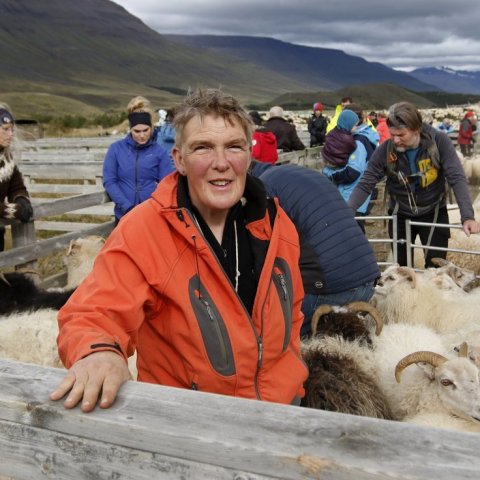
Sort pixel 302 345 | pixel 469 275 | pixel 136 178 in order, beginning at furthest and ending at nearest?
1. pixel 136 178
2. pixel 469 275
3. pixel 302 345

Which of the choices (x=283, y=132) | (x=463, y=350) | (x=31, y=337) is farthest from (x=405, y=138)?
(x=283, y=132)

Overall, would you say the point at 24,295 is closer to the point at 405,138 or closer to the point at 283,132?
the point at 405,138

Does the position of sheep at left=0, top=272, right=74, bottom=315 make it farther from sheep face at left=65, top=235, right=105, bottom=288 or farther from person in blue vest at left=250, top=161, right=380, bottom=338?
person in blue vest at left=250, top=161, right=380, bottom=338

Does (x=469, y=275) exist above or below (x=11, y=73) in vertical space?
below

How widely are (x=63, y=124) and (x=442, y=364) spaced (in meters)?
29.3

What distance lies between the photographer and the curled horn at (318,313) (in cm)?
368

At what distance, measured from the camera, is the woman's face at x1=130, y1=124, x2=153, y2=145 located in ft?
18.9

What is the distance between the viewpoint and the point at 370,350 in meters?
3.75

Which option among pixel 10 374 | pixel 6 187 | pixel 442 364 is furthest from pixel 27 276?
pixel 10 374

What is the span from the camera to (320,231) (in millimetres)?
3443

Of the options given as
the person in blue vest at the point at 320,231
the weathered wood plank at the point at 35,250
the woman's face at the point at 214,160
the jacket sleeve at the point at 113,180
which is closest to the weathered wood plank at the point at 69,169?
the weathered wood plank at the point at 35,250

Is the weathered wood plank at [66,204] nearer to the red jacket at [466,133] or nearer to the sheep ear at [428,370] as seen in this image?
the sheep ear at [428,370]

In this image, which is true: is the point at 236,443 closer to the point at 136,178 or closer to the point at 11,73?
the point at 136,178

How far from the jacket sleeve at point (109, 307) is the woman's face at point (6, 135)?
3407 mm
